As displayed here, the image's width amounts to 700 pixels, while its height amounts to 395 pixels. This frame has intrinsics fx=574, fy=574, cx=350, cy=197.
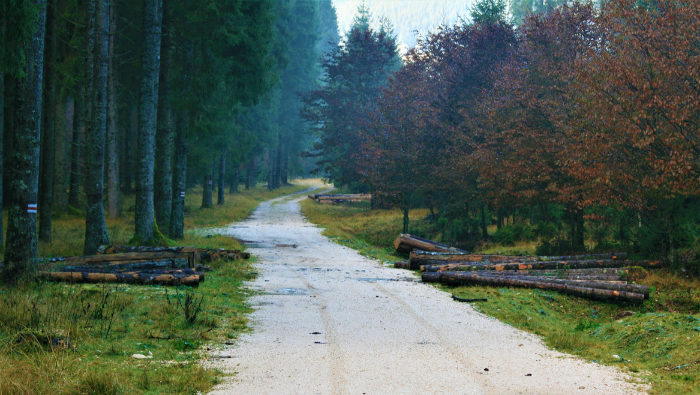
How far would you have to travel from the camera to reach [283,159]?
73.9 m

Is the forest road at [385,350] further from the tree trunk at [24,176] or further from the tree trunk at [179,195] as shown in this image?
the tree trunk at [179,195]

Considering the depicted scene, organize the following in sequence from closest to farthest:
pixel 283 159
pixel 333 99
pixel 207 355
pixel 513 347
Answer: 1. pixel 207 355
2. pixel 513 347
3. pixel 333 99
4. pixel 283 159

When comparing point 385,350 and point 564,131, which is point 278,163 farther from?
point 385,350

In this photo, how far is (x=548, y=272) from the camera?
14656 millimetres

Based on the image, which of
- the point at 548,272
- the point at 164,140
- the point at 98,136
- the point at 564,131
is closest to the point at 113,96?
the point at 164,140

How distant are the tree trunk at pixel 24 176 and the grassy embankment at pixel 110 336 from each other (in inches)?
22.5

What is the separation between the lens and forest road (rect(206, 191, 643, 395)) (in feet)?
19.4

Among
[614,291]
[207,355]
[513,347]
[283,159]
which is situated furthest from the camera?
[283,159]

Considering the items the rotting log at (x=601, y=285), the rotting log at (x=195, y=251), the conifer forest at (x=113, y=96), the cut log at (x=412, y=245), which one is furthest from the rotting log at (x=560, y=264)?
the conifer forest at (x=113, y=96)

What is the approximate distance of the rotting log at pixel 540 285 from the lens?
40.2 feet

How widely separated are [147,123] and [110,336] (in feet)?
36.6

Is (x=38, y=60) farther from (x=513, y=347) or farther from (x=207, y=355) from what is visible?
(x=513, y=347)

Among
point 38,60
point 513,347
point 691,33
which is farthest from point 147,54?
point 691,33

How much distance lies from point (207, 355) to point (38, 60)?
6.71 metres
